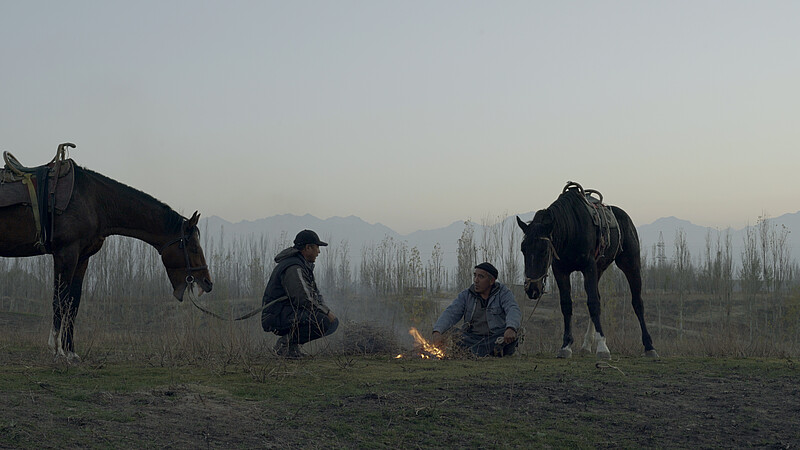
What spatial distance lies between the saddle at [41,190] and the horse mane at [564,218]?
5.31 metres

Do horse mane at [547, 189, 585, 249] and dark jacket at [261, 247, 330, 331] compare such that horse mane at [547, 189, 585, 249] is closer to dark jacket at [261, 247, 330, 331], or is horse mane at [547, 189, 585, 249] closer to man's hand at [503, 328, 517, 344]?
man's hand at [503, 328, 517, 344]

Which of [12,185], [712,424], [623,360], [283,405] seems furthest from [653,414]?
[12,185]

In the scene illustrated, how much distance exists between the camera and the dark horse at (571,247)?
8.02 m

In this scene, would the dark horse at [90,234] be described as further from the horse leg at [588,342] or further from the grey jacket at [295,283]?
the horse leg at [588,342]

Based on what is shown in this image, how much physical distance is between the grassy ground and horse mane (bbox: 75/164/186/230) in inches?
62.9

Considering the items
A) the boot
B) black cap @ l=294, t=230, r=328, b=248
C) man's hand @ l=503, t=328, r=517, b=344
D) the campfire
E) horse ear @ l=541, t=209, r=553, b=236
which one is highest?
horse ear @ l=541, t=209, r=553, b=236

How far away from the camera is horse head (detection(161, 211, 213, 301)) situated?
24.8ft

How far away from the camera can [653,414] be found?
4.88 metres

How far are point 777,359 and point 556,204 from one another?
343 cm

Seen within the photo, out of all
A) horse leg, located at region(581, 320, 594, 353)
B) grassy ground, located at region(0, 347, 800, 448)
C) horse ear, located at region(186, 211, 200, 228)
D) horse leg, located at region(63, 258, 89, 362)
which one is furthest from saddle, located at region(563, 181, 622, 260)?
horse leg, located at region(63, 258, 89, 362)

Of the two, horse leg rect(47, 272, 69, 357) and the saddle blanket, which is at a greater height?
the saddle blanket

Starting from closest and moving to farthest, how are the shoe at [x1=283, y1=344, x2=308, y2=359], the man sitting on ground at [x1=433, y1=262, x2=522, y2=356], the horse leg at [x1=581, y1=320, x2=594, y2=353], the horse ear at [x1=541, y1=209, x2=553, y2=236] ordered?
the shoe at [x1=283, y1=344, x2=308, y2=359]
the man sitting on ground at [x1=433, y1=262, x2=522, y2=356]
the horse ear at [x1=541, y1=209, x2=553, y2=236]
the horse leg at [x1=581, y1=320, x2=594, y2=353]

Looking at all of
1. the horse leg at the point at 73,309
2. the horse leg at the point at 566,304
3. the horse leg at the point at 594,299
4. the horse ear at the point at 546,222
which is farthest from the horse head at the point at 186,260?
the horse leg at the point at 594,299

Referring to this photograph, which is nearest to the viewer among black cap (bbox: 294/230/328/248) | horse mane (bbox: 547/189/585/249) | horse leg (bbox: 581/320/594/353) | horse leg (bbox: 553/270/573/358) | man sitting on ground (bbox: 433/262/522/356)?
black cap (bbox: 294/230/328/248)
